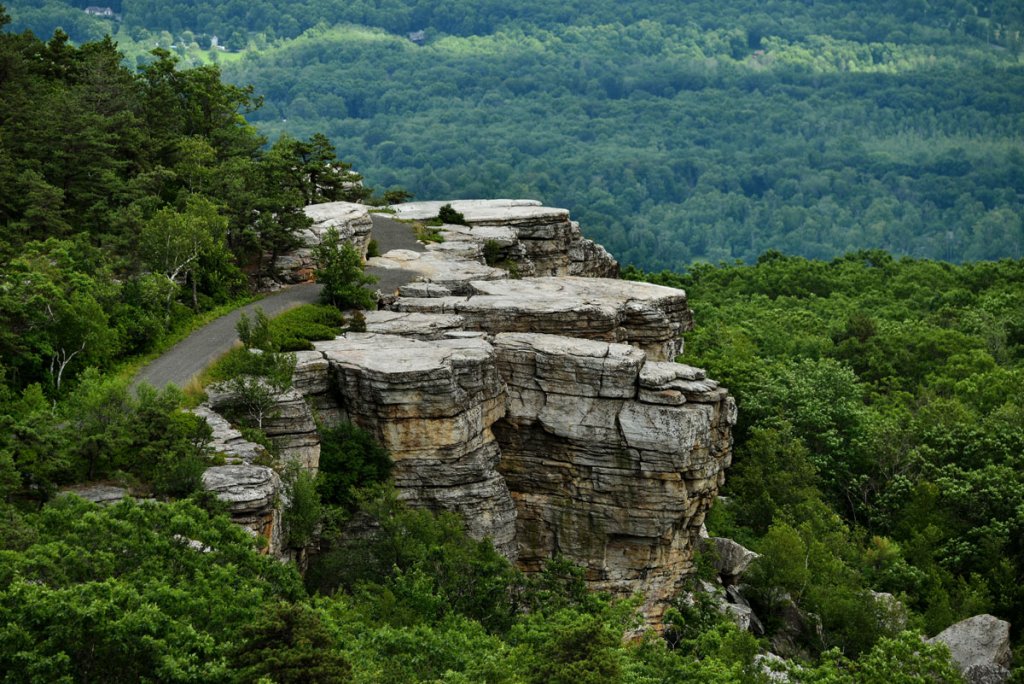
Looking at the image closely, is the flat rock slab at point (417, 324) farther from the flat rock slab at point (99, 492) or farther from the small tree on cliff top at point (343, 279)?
the flat rock slab at point (99, 492)

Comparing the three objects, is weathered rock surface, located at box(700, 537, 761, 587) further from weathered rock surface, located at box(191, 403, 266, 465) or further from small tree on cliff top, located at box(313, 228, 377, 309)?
weathered rock surface, located at box(191, 403, 266, 465)

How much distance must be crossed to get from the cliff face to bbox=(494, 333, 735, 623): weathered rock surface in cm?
5

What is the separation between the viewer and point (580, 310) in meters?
56.2

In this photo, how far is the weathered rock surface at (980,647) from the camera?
5162cm

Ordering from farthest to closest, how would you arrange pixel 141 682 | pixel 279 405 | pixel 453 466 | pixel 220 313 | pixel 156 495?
1. pixel 220 313
2. pixel 453 466
3. pixel 279 405
4. pixel 156 495
5. pixel 141 682

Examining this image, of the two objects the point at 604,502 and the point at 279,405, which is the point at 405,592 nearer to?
the point at 279,405

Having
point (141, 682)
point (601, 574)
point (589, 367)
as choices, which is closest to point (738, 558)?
point (601, 574)

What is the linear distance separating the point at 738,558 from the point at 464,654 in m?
23.2

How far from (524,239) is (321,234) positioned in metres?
14.7

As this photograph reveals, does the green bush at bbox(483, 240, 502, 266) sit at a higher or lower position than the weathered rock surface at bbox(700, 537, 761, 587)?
higher

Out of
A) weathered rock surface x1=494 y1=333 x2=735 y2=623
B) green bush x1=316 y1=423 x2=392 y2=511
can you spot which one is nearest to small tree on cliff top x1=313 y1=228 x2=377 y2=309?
weathered rock surface x1=494 y1=333 x2=735 y2=623

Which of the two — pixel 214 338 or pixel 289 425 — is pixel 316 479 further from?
pixel 214 338

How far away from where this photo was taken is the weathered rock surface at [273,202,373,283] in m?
63.6

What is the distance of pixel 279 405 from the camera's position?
155 ft
